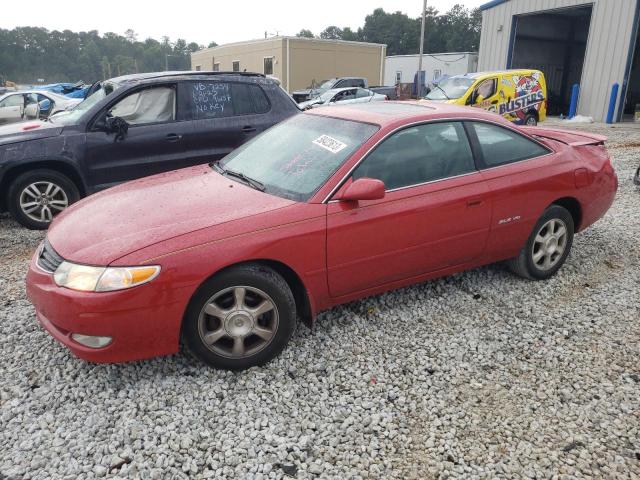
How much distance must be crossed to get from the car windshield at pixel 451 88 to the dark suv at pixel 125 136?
8372 millimetres

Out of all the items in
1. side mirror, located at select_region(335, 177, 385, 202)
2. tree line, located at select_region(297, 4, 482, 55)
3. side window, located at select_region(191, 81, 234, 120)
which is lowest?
side mirror, located at select_region(335, 177, 385, 202)

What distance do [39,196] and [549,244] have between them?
17.0 feet

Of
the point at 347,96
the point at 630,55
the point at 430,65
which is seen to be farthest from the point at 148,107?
the point at 430,65

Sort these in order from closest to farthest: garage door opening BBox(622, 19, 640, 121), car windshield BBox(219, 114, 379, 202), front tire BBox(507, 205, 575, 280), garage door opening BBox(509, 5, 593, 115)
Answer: car windshield BBox(219, 114, 379, 202)
front tire BBox(507, 205, 575, 280)
garage door opening BBox(509, 5, 593, 115)
garage door opening BBox(622, 19, 640, 121)

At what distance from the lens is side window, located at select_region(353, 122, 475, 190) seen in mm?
3307

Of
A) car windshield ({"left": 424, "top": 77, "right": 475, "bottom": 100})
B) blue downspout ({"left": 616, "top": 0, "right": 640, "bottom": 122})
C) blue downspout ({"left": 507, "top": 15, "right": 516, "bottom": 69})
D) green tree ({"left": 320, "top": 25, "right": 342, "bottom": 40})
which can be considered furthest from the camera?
Result: green tree ({"left": 320, "top": 25, "right": 342, "bottom": 40})

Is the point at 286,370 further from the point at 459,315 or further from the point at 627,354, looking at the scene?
the point at 627,354

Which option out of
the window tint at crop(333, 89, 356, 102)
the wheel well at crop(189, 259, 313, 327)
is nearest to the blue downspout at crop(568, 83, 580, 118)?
the window tint at crop(333, 89, 356, 102)

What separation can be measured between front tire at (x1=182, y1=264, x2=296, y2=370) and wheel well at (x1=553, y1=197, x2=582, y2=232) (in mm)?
2536

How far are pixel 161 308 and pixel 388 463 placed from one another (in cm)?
136

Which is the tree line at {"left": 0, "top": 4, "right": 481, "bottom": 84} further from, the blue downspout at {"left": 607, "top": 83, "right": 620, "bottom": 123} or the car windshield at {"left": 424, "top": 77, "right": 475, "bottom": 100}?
the car windshield at {"left": 424, "top": 77, "right": 475, "bottom": 100}

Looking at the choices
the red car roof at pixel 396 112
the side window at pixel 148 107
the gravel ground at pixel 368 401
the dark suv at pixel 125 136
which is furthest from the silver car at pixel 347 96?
the gravel ground at pixel 368 401

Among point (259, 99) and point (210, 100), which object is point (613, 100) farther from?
point (210, 100)

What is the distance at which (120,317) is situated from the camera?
8.50 feet
